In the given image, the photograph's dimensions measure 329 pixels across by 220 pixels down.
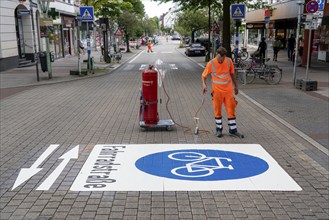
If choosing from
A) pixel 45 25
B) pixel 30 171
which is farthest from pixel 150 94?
pixel 45 25

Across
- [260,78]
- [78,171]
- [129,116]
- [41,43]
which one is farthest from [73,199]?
[41,43]

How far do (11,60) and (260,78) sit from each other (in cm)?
1554

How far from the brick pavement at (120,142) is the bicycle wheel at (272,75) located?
145 inches

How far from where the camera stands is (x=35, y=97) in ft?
44.1

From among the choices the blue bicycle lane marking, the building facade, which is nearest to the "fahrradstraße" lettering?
the blue bicycle lane marking

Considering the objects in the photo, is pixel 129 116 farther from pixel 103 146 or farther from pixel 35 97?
pixel 35 97

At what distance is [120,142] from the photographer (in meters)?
7.75

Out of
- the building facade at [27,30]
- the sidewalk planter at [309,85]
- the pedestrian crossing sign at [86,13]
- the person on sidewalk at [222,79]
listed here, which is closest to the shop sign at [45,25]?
the building facade at [27,30]

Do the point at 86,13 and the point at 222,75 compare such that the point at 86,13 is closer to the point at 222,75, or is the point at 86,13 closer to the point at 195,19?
the point at 222,75

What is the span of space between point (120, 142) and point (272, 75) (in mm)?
10076

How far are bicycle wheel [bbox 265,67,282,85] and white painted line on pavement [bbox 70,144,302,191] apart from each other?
908 centimetres

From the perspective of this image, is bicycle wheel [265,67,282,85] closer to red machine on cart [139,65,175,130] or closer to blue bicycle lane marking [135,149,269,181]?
red machine on cart [139,65,175,130]

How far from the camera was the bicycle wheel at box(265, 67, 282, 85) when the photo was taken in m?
16.0

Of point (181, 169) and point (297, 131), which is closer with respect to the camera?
point (181, 169)
